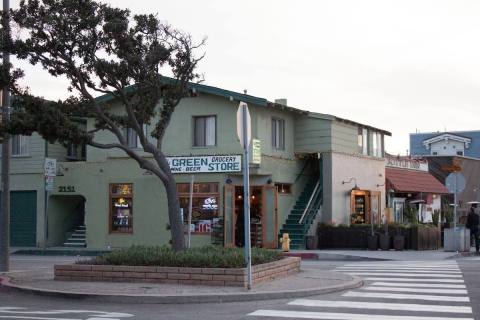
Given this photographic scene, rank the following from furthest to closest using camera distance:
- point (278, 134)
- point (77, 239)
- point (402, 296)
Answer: point (77, 239) → point (278, 134) → point (402, 296)

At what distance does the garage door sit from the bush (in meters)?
18.0

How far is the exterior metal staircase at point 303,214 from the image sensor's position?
94.1ft

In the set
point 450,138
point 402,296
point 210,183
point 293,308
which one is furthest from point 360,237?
point 450,138

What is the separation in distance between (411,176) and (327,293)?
2670cm

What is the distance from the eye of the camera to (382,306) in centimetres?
1145

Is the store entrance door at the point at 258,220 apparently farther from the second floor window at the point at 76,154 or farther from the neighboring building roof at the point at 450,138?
the neighboring building roof at the point at 450,138

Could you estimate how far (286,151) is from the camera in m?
30.6

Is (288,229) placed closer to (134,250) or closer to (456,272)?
(456,272)

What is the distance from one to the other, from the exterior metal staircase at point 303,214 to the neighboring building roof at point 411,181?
5973 millimetres

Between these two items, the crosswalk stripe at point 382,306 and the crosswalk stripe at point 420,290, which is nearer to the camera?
the crosswalk stripe at point 382,306

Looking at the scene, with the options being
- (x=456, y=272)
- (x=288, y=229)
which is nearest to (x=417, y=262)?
(x=456, y=272)

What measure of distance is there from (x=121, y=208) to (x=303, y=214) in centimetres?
791

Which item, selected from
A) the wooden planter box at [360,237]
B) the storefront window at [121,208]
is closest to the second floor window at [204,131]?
the storefront window at [121,208]

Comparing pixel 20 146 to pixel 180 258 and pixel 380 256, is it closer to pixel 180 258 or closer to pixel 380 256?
pixel 380 256
